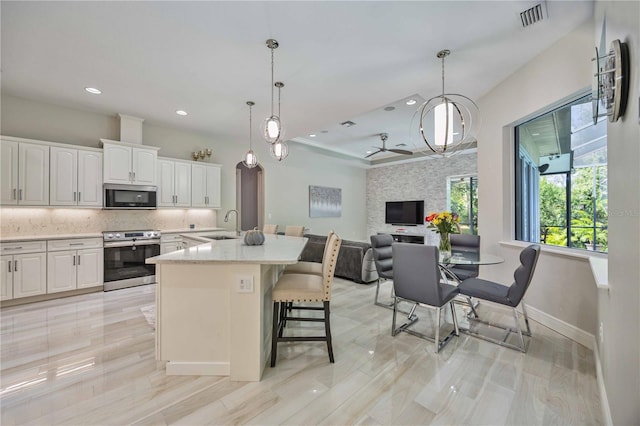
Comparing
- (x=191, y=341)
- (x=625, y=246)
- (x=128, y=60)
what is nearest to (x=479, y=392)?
(x=625, y=246)

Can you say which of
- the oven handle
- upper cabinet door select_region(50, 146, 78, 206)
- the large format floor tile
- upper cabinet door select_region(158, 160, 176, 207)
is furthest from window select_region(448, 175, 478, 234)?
upper cabinet door select_region(50, 146, 78, 206)

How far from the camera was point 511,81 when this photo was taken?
3.27 m

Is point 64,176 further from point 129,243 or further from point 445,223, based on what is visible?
point 445,223

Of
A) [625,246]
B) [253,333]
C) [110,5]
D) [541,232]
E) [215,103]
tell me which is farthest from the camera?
[215,103]

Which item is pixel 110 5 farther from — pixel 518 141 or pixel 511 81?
pixel 518 141

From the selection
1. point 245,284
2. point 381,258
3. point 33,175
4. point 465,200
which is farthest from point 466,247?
point 33,175

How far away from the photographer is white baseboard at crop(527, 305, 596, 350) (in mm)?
2404

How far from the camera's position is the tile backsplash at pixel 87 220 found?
380 centimetres

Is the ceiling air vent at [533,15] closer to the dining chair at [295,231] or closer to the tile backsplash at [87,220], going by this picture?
the dining chair at [295,231]

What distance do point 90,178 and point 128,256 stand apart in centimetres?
135

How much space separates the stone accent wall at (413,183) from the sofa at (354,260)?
377 cm

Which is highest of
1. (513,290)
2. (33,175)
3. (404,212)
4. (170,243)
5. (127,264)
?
(33,175)

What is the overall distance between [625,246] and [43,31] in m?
4.50

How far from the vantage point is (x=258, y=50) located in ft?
8.93
